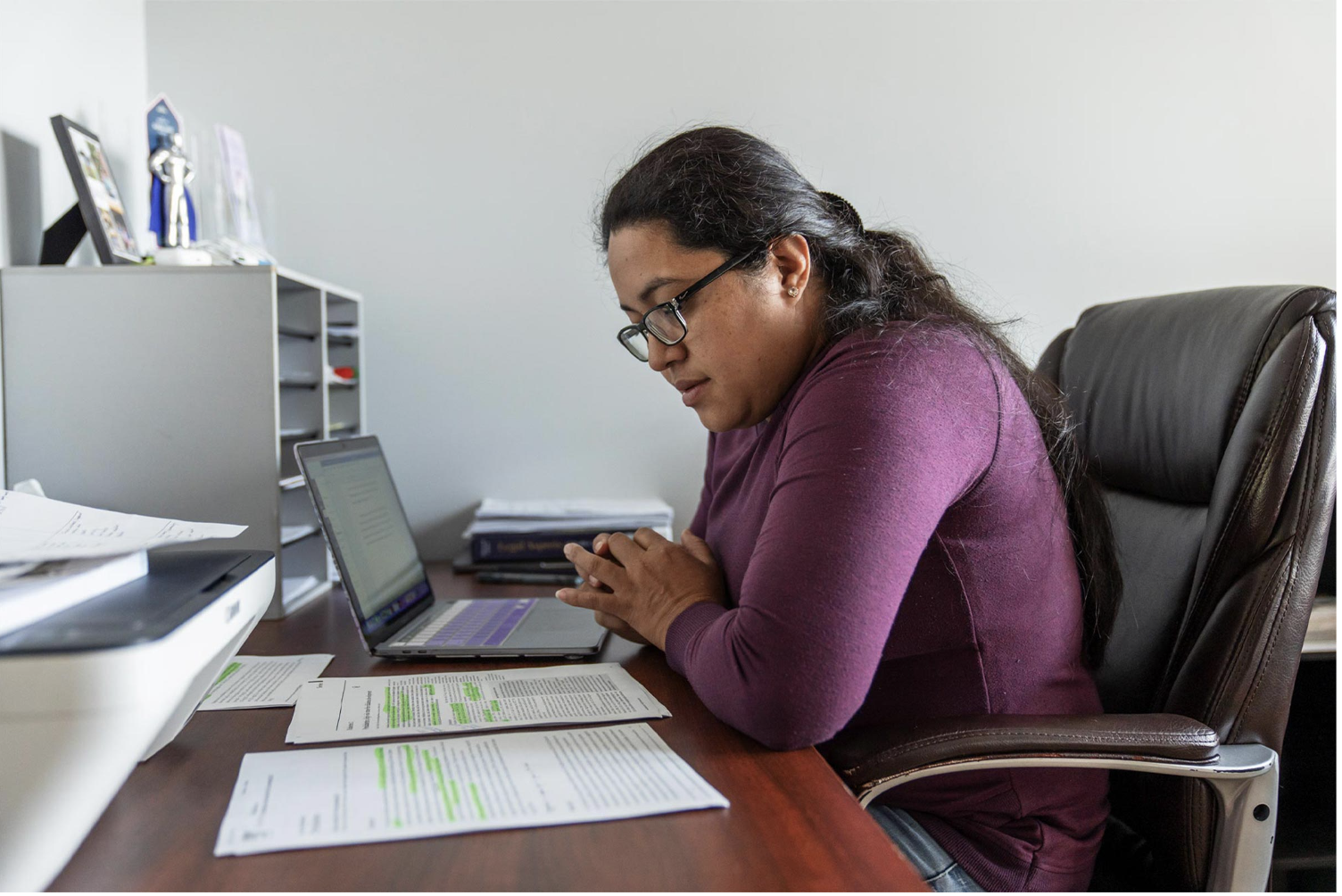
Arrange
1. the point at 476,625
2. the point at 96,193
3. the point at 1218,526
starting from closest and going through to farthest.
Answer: the point at 1218,526
the point at 476,625
the point at 96,193

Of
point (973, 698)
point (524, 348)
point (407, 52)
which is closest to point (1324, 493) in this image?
point (973, 698)

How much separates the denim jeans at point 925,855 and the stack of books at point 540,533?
31.1 inches

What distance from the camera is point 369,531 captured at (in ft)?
4.09

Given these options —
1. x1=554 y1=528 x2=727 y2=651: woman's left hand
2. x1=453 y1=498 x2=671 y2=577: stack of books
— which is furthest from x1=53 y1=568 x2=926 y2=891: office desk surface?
x1=453 y1=498 x2=671 y2=577: stack of books

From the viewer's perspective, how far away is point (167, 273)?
128 centimetres

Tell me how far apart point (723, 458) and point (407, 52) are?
42.5 inches

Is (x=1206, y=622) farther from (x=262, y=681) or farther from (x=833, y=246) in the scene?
(x=262, y=681)

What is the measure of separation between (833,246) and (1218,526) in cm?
51

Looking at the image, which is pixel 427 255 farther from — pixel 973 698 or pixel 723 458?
pixel 973 698

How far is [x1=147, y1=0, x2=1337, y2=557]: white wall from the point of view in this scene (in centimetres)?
178

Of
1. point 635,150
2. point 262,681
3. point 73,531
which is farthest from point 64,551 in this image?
point 635,150

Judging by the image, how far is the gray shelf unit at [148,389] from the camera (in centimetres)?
127

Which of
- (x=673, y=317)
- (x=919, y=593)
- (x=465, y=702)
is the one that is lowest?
(x=465, y=702)

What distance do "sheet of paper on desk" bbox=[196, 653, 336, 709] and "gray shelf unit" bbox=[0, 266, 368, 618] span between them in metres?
0.26
